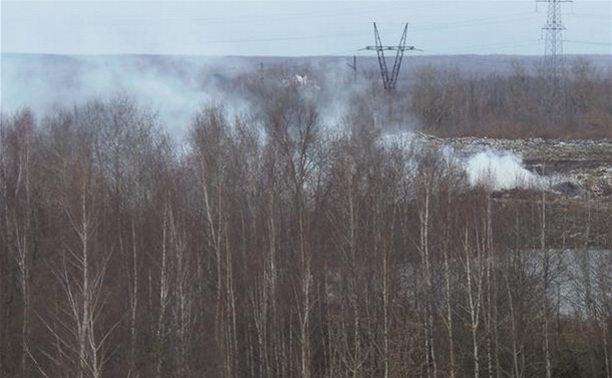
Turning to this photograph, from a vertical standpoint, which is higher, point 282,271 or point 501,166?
point 501,166

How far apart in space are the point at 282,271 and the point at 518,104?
43.3m

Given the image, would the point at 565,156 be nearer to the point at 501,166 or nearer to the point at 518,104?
the point at 501,166

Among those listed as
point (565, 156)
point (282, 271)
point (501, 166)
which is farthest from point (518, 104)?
point (282, 271)

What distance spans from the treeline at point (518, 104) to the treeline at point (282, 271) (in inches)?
1159

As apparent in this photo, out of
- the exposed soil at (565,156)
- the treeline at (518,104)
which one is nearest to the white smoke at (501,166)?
the exposed soil at (565,156)

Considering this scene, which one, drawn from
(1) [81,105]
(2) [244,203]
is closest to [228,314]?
(2) [244,203]

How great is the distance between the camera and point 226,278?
61.8 feet

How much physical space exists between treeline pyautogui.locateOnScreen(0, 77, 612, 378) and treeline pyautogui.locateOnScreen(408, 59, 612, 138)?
96.6ft

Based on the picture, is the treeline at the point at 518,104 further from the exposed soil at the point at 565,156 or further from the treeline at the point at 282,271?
the treeline at the point at 282,271

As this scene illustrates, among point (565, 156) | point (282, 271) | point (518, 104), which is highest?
point (518, 104)

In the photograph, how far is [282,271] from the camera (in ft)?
62.4

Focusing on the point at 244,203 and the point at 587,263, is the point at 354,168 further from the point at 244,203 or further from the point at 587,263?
the point at 587,263

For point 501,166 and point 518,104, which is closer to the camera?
point 501,166

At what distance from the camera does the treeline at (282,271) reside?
53.3 ft
